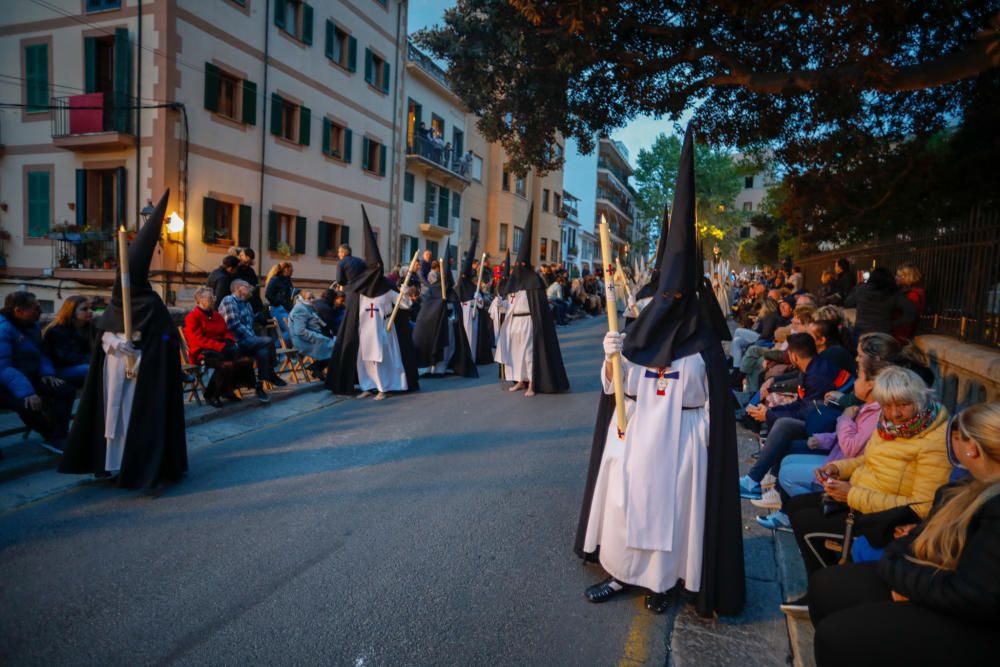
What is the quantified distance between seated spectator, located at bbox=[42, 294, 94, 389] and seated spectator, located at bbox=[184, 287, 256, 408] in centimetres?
120

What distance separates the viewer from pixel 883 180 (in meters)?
13.6

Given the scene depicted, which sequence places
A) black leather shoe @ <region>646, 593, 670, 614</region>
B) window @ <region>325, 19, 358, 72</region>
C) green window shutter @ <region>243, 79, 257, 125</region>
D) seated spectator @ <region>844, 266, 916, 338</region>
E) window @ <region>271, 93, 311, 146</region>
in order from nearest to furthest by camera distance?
black leather shoe @ <region>646, 593, 670, 614</region> < seated spectator @ <region>844, 266, 916, 338</region> < green window shutter @ <region>243, 79, 257, 125</region> < window @ <region>271, 93, 311, 146</region> < window @ <region>325, 19, 358, 72</region>

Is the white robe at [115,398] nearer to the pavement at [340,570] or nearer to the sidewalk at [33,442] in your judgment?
the pavement at [340,570]

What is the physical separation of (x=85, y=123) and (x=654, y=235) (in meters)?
40.7

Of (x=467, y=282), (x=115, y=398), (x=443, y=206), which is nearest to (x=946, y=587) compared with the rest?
(x=115, y=398)

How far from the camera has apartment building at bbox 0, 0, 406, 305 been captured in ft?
55.0

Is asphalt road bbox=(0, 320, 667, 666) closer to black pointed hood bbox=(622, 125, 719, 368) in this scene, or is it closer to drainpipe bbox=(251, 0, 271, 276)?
black pointed hood bbox=(622, 125, 719, 368)

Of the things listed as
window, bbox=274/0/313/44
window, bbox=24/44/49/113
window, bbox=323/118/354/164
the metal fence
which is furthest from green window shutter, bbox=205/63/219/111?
the metal fence

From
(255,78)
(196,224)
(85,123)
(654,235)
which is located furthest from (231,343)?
(654,235)

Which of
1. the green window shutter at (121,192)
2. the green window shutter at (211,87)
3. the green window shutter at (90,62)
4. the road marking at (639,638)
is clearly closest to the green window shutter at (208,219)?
the green window shutter at (121,192)

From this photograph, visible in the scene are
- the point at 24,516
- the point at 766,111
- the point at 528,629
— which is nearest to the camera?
the point at 528,629

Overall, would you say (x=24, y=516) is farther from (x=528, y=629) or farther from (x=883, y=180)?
(x=883, y=180)

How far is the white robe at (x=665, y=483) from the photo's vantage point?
3.46 m

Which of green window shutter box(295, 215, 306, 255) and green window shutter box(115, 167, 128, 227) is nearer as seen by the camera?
green window shutter box(115, 167, 128, 227)
